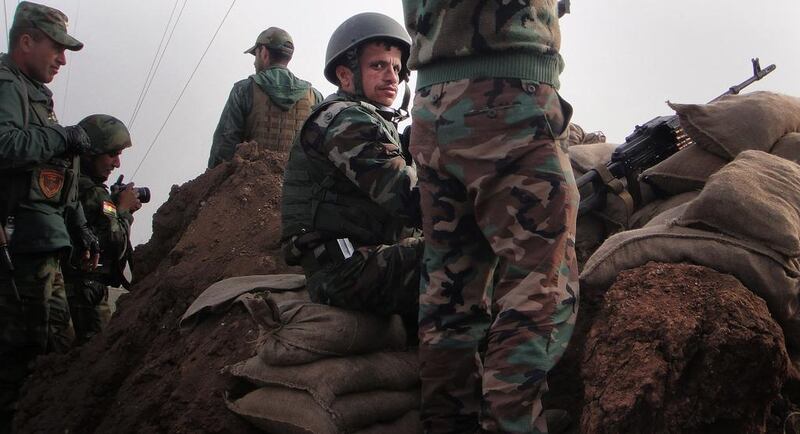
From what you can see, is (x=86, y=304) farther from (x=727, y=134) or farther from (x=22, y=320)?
(x=727, y=134)

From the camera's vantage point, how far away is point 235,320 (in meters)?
3.79

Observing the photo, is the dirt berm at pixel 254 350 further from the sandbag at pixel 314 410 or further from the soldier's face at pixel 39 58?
the soldier's face at pixel 39 58

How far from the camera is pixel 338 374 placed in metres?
3.14

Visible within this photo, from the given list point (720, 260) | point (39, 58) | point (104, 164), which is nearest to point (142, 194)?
point (104, 164)

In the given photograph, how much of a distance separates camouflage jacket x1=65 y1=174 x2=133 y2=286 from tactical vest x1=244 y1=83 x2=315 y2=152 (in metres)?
1.34

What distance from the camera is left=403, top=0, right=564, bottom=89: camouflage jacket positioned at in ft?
8.62

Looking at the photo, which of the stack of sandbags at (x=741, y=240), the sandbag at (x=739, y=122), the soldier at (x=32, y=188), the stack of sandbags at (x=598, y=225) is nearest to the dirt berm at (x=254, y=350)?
the stack of sandbags at (x=741, y=240)

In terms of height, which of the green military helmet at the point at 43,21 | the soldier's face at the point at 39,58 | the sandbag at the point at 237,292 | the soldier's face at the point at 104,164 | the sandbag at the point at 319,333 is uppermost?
the green military helmet at the point at 43,21

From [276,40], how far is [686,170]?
4.45 metres

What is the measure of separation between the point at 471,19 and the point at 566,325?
992 mm

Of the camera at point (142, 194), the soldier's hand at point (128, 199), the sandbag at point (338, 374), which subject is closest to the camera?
the sandbag at point (338, 374)

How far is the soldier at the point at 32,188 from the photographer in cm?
458

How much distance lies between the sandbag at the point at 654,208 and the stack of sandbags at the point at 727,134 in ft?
0.21

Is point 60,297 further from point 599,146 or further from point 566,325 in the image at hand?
point 566,325
